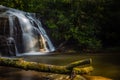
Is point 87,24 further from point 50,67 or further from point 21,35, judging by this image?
point 50,67

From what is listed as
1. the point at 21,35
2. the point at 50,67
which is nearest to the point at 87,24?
the point at 21,35

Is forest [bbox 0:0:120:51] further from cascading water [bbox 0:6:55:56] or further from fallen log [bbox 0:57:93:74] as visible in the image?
fallen log [bbox 0:57:93:74]

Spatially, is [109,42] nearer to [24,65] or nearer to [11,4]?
[11,4]

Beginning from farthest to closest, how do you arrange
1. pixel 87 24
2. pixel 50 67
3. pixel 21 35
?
pixel 87 24 → pixel 21 35 → pixel 50 67

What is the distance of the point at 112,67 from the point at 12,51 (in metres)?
7.15

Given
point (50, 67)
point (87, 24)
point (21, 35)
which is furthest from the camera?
point (87, 24)

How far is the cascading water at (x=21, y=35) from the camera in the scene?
725 inches

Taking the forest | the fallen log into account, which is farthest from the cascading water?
the fallen log

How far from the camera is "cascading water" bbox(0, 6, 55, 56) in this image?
1842 cm

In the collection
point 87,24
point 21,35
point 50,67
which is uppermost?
point 50,67

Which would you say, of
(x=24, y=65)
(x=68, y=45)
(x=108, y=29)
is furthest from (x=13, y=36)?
(x=24, y=65)

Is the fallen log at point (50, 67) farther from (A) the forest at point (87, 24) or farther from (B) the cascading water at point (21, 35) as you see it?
(A) the forest at point (87, 24)

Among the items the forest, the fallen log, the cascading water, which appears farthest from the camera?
the forest

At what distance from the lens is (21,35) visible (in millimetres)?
19828
